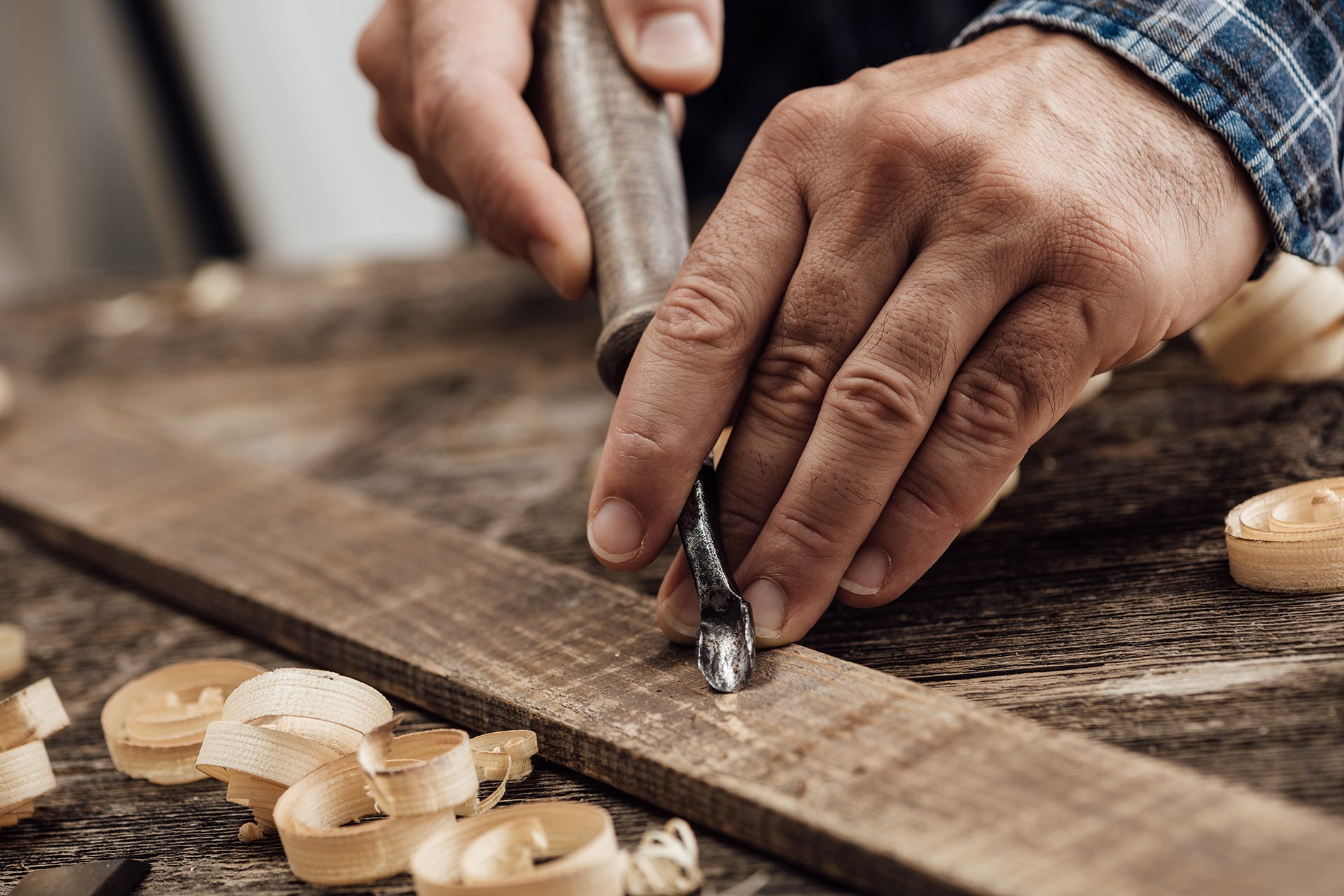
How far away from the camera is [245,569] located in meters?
1.06

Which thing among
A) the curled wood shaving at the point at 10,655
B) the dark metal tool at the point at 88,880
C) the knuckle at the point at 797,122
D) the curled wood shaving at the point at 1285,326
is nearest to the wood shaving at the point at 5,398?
the curled wood shaving at the point at 10,655

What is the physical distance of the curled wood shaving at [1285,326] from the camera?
1.10m

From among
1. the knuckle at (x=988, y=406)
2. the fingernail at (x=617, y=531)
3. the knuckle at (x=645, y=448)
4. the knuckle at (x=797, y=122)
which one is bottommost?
the fingernail at (x=617, y=531)

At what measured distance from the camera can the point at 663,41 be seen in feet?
3.55

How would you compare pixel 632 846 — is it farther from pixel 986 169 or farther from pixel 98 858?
pixel 986 169

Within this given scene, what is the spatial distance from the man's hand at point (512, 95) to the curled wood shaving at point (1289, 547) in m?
0.63

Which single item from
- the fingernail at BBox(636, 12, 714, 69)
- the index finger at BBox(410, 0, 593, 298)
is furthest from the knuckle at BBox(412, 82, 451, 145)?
the fingernail at BBox(636, 12, 714, 69)

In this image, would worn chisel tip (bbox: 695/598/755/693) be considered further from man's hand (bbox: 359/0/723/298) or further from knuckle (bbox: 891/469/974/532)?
man's hand (bbox: 359/0/723/298)

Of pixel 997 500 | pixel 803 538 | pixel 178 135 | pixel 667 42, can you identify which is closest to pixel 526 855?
pixel 803 538

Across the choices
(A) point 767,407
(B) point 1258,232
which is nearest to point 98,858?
(A) point 767,407

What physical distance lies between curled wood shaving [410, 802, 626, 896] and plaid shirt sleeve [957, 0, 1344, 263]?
0.72 metres

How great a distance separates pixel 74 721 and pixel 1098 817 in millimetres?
871

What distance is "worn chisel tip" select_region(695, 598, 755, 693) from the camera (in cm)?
73

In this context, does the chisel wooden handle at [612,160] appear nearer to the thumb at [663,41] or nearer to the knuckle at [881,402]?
the thumb at [663,41]
